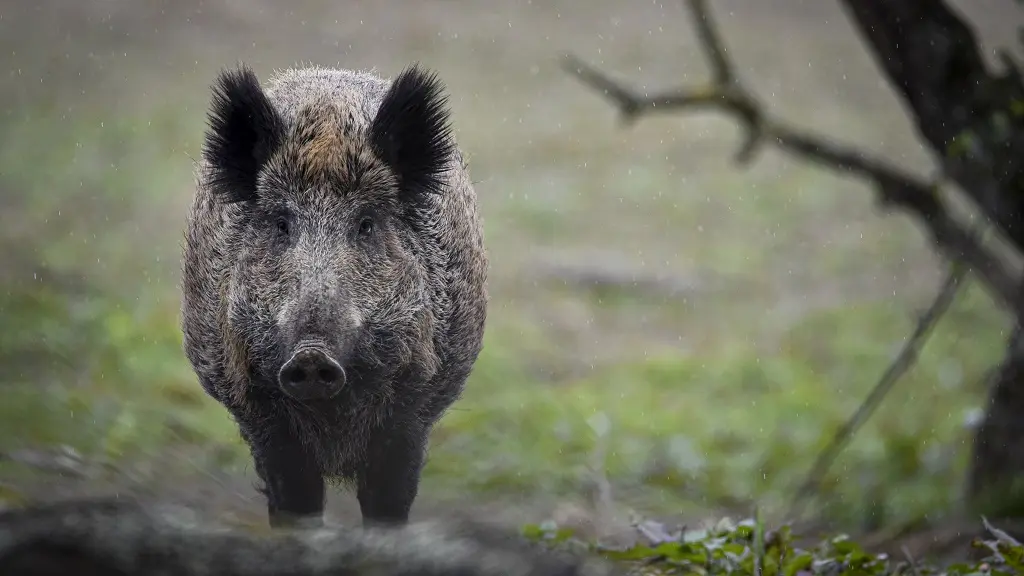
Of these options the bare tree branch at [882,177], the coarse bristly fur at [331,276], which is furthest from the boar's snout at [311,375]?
the bare tree branch at [882,177]

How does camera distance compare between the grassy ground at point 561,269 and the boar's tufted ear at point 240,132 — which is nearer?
the boar's tufted ear at point 240,132

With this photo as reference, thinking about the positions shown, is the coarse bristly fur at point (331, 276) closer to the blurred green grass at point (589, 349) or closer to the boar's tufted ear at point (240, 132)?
the boar's tufted ear at point (240, 132)

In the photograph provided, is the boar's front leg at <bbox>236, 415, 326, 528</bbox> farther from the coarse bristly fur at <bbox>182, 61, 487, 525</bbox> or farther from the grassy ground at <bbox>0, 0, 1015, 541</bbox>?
the grassy ground at <bbox>0, 0, 1015, 541</bbox>

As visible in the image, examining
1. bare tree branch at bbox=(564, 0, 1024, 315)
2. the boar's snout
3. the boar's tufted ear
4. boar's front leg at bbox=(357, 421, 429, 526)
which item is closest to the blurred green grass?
bare tree branch at bbox=(564, 0, 1024, 315)

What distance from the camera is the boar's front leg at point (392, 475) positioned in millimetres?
4207

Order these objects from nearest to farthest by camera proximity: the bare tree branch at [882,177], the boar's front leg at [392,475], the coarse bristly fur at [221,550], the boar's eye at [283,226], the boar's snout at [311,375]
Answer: the coarse bristly fur at [221,550], the boar's snout at [311,375], the boar's eye at [283,226], the boar's front leg at [392,475], the bare tree branch at [882,177]

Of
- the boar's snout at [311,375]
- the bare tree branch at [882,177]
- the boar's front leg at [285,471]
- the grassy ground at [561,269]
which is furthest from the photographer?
the grassy ground at [561,269]

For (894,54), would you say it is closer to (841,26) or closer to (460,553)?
(460,553)

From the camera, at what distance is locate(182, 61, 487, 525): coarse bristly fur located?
12.2 ft

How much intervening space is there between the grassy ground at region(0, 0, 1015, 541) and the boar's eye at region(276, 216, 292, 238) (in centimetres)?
133

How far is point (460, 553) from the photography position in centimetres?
305

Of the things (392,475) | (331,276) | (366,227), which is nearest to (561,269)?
(392,475)

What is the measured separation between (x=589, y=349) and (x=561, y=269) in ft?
4.65

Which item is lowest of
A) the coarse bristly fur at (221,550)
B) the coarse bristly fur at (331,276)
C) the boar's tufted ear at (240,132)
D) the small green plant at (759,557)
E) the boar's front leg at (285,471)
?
the small green plant at (759,557)
